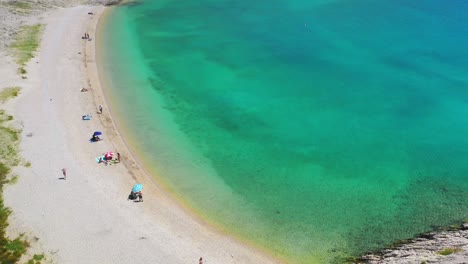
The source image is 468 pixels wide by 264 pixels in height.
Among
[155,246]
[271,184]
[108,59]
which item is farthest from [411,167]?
[108,59]

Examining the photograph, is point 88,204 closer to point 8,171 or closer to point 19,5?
point 8,171

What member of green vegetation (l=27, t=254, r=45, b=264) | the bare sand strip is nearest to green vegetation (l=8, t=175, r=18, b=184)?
the bare sand strip

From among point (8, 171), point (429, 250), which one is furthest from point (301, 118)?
point (8, 171)

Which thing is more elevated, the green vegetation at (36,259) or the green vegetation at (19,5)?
the green vegetation at (19,5)

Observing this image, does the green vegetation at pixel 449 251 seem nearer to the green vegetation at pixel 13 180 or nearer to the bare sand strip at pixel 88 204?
the bare sand strip at pixel 88 204

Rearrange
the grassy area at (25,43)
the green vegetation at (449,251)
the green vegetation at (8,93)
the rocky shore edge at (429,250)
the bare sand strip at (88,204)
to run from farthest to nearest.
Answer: the grassy area at (25,43) → the green vegetation at (8,93) → the bare sand strip at (88,204) → the green vegetation at (449,251) → the rocky shore edge at (429,250)

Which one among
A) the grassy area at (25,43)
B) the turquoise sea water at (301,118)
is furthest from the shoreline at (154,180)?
the grassy area at (25,43)
